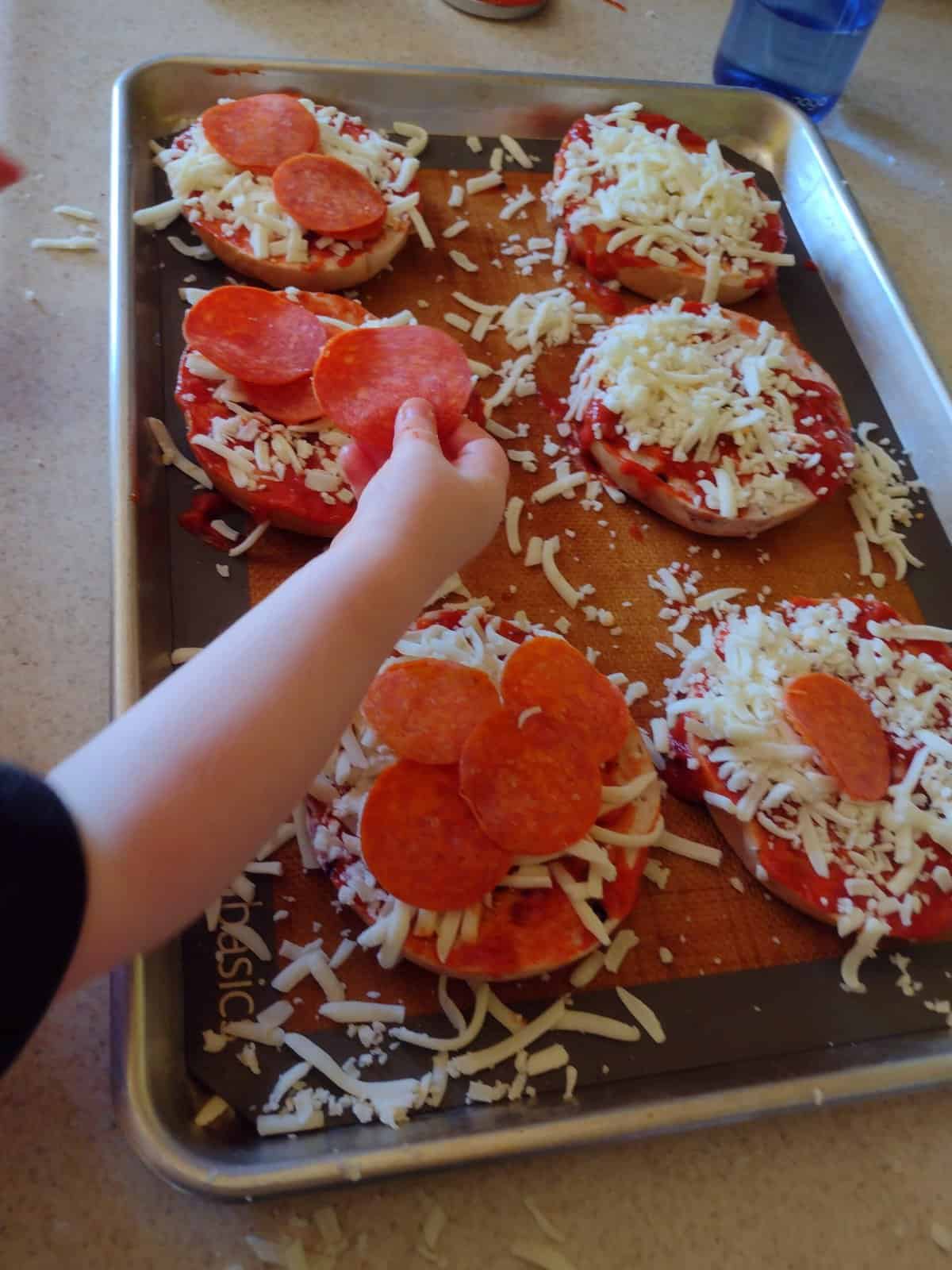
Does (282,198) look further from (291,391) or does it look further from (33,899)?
(33,899)

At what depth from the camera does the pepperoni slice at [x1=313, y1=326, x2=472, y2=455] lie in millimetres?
1388

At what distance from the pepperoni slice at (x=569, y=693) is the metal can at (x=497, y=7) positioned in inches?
66.1

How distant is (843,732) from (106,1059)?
98 centimetres

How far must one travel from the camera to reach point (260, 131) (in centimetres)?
172

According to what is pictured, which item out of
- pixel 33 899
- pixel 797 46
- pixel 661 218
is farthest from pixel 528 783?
pixel 797 46

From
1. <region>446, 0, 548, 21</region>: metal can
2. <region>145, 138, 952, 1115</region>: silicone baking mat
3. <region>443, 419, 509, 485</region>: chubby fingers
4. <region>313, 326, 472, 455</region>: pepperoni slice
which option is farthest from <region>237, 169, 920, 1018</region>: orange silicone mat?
<region>446, 0, 548, 21</region>: metal can

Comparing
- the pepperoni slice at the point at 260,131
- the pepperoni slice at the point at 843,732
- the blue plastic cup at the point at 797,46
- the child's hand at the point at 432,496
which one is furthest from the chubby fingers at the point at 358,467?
the blue plastic cup at the point at 797,46

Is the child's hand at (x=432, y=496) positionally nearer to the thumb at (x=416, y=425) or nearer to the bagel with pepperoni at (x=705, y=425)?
the thumb at (x=416, y=425)

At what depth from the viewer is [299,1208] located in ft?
3.35

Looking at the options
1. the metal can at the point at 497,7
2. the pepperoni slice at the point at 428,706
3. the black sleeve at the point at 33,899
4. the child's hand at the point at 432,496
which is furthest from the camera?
the metal can at the point at 497,7

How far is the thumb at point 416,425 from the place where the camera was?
3.52ft

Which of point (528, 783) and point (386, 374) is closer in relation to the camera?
point (528, 783)

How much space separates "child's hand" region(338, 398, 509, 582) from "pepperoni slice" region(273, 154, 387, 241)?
26.7 inches

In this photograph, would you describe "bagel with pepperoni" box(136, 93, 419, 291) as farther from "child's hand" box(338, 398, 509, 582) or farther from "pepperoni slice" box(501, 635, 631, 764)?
"pepperoni slice" box(501, 635, 631, 764)
